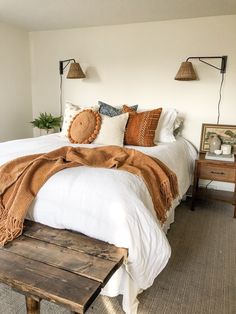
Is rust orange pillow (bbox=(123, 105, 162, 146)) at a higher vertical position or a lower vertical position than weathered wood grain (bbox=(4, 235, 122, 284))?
higher

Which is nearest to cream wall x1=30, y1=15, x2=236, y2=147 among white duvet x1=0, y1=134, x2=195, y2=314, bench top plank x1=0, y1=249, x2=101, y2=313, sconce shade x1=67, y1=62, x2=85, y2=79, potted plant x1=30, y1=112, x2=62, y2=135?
sconce shade x1=67, y1=62, x2=85, y2=79

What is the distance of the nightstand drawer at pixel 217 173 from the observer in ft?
8.64

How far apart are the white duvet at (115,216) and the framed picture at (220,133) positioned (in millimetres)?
1704

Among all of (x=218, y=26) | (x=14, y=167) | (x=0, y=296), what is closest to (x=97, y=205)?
(x=14, y=167)

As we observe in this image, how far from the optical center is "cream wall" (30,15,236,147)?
2.96 meters

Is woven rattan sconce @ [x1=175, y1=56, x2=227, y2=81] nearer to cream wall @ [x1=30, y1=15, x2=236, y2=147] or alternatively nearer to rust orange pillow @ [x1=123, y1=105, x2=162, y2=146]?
cream wall @ [x1=30, y1=15, x2=236, y2=147]

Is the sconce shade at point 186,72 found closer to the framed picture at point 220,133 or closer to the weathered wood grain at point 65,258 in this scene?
the framed picture at point 220,133

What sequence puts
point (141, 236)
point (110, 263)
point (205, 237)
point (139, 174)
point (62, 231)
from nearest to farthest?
point (110, 263) < point (141, 236) < point (62, 231) < point (139, 174) < point (205, 237)

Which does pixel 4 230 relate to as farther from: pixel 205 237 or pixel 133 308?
pixel 205 237

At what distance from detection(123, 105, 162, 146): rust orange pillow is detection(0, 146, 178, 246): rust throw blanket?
2.14 feet

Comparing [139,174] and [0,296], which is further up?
[139,174]

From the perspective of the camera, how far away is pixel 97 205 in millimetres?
1422

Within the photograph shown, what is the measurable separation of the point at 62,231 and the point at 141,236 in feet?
1.48

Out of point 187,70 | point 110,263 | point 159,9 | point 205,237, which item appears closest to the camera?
point 110,263
